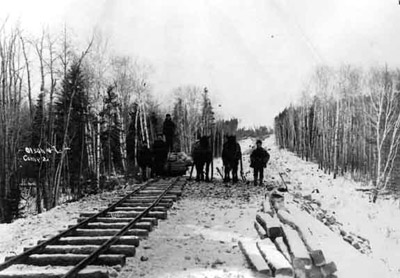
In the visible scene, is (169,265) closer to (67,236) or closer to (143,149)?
(67,236)

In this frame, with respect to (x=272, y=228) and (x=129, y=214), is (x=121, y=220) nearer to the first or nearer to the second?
(x=129, y=214)

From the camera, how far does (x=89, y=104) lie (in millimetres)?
39188

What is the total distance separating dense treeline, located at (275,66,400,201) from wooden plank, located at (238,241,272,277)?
3161 cm

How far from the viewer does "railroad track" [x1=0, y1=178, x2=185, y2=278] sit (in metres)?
6.38

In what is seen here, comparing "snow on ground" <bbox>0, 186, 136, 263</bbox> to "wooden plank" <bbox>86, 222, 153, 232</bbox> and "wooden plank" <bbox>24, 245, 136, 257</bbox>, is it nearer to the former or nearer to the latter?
"wooden plank" <bbox>86, 222, 153, 232</bbox>

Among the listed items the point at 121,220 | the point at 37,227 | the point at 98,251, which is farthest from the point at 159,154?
the point at 98,251

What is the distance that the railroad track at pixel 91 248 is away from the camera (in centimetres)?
638

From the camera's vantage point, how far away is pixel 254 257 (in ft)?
23.2

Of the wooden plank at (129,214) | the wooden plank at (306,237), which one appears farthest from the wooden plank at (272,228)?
the wooden plank at (129,214)

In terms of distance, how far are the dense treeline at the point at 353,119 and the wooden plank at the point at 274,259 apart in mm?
31811

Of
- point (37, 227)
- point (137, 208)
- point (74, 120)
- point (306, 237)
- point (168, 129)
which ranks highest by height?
point (74, 120)

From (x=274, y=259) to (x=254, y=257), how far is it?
0.49 meters

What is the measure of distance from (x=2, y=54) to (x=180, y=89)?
183 feet

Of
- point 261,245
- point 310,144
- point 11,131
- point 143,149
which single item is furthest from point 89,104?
point 310,144
